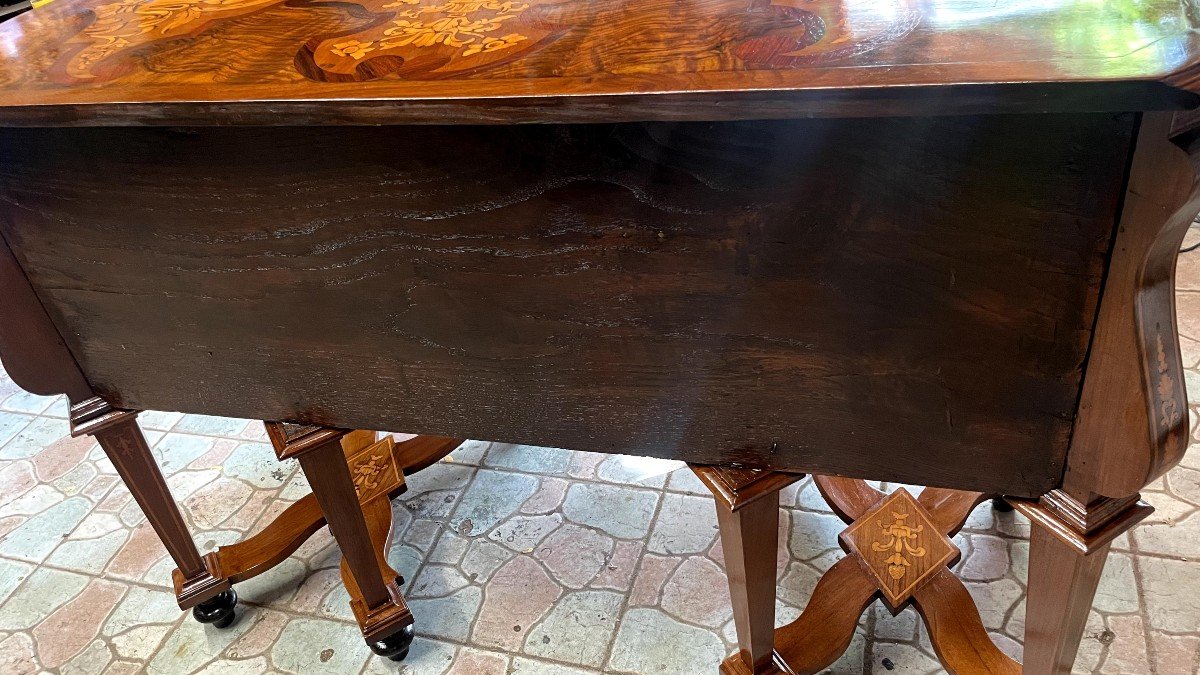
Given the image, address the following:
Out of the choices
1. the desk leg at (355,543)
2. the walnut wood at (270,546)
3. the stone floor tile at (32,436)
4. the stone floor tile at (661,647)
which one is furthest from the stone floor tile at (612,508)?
the stone floor tile at (32,436)

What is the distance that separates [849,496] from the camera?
1.68 metres

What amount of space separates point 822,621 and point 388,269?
3.27ft

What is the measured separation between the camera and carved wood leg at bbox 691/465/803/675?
1009 mm

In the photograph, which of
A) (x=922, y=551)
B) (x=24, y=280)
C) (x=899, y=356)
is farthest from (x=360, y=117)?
(x=922, y=551)

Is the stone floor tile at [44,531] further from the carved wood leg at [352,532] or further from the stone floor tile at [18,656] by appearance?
the carved wood leg at [352,532]

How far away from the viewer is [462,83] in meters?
0.79

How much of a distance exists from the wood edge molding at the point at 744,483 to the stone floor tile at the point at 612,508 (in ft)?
2.87

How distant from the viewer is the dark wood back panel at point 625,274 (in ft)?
2.36

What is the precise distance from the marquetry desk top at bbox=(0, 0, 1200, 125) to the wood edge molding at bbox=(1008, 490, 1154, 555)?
1.46 feet

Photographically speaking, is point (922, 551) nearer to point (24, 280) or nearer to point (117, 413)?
point (117, 413)

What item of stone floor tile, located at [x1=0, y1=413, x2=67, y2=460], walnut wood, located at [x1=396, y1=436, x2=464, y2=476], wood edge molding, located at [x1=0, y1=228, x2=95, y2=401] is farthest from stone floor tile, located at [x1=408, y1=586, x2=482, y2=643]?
stone floor tile, located at [x1=0, y1=413, x2=67, y2=460]

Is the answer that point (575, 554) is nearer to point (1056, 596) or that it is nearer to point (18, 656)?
point (1056, 596)

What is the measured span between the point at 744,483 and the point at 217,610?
1.28 meters

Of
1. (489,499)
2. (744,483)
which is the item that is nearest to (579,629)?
(489,499)
